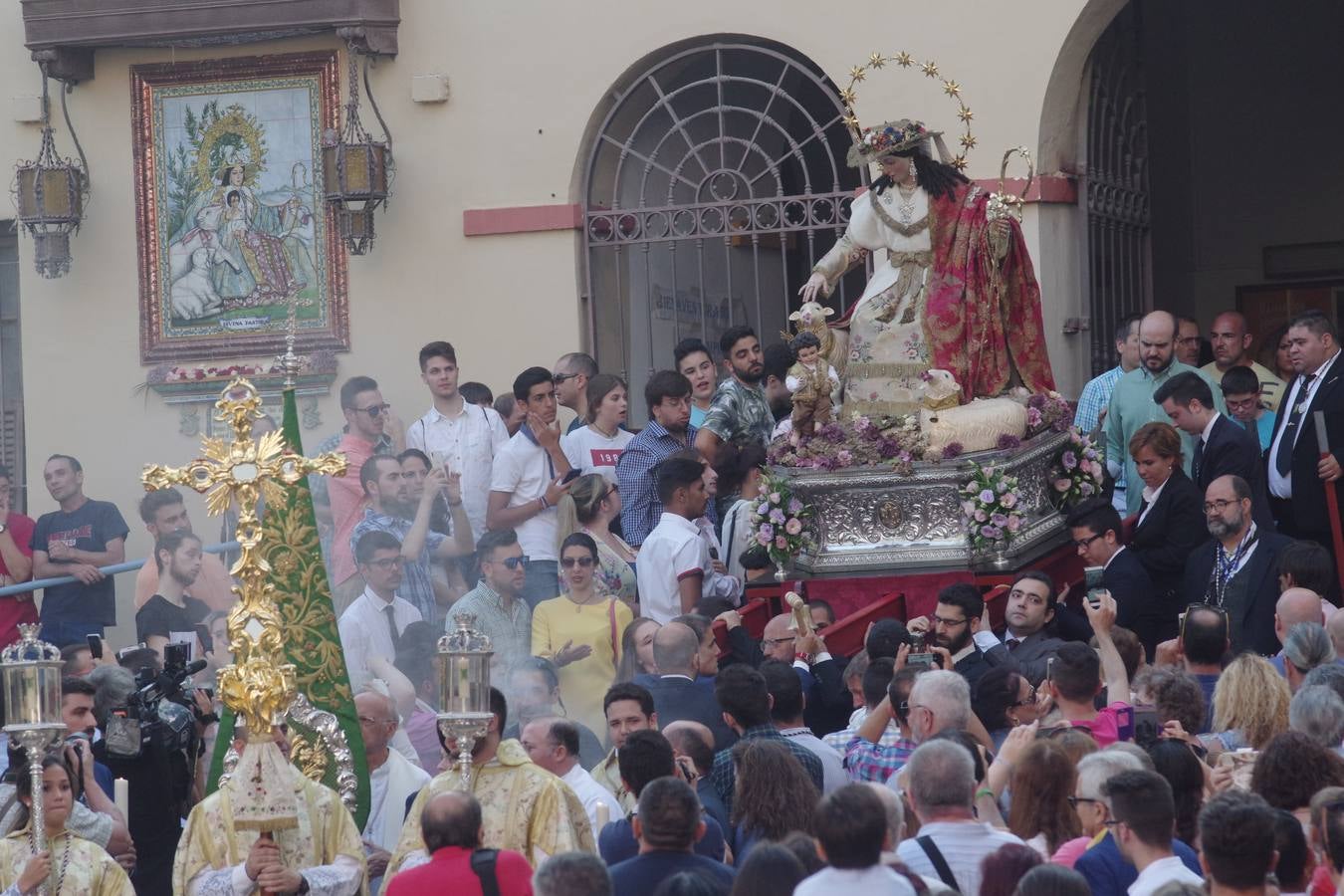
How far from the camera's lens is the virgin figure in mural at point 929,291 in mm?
12086

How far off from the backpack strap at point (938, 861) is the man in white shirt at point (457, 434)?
20.7 feet

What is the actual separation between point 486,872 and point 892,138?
240 inches

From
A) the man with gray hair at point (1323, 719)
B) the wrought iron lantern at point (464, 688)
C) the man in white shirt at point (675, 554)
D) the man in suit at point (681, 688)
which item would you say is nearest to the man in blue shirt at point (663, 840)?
the wrought iron lantern at point (464, 688)

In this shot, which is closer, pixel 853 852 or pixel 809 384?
pixel 853 852

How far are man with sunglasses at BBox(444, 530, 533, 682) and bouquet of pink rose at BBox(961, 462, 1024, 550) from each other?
212cm

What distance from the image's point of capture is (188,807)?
9141 millimetres

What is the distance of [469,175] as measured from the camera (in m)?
15.0

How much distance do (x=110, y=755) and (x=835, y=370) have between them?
4716 mm

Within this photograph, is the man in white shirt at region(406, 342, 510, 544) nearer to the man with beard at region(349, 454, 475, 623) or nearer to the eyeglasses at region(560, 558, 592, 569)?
the man with beard at region(349, 454, 475, 623)

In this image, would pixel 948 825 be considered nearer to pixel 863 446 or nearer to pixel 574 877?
pixel 574 877

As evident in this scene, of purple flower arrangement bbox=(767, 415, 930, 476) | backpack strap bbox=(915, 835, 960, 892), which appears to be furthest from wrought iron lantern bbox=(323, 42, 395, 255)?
backpack strap bbox=(915, 835, 960, 892)

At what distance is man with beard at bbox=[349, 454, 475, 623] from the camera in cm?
1141

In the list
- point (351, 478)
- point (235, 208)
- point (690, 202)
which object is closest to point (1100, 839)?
point (351, 478)

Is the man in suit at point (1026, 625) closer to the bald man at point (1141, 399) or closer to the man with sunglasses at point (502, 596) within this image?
the man with sunglasses at point (502, 596)
